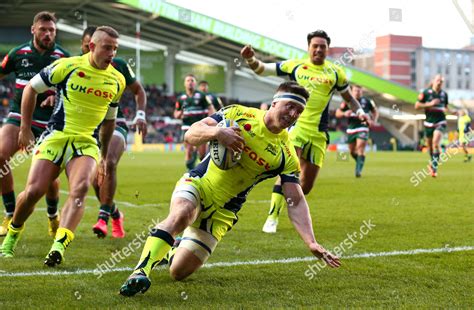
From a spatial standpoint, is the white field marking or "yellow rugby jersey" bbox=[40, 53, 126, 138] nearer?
the white field marking

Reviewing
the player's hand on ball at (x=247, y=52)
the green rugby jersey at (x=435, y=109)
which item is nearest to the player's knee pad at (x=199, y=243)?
the player's hand on ball at (x=247, y=52)

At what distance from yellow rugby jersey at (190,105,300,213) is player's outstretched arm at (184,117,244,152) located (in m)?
0.29

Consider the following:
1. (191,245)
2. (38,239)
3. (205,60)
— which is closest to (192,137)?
(191,245)

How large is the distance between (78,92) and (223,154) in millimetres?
1922

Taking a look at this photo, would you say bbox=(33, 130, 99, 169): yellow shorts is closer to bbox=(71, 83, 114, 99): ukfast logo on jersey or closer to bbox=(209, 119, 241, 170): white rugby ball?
bbox=(71, 83, 114, 99): ukfast logo on jersey

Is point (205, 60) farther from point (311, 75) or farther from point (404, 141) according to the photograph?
point (311, 75)

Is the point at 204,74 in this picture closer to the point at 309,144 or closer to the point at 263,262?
the point at 309,144

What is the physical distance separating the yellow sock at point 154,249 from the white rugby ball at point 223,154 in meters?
0.71

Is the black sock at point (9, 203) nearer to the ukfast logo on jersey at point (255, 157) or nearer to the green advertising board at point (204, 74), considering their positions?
the ukfast logo on jersey at point (255, 157)

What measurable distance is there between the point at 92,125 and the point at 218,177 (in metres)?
1.81

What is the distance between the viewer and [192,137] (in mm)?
4648

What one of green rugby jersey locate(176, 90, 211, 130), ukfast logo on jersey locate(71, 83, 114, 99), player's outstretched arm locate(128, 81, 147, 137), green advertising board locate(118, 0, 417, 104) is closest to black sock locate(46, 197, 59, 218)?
player's outstretched arm locate(128, 81, 147, 137)

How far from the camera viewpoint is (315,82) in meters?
8.42

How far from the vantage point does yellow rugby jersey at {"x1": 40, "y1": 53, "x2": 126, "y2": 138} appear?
6.08m
